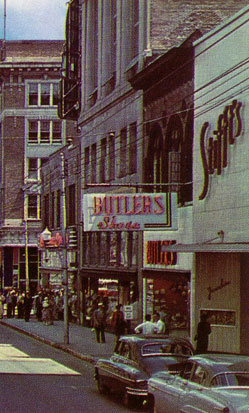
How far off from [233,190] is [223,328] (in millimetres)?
4918

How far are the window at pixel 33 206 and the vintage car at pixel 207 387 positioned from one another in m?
75.9

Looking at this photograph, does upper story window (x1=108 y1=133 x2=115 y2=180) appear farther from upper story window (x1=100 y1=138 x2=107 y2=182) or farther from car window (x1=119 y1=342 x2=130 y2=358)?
car window (x1=119 y1=342 x2=130 y2=358)

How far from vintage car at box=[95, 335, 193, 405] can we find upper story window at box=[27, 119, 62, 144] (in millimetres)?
71165

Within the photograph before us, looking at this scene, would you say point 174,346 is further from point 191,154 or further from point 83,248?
point 83,248

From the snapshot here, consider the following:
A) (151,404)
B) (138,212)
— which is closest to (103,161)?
(138,212)

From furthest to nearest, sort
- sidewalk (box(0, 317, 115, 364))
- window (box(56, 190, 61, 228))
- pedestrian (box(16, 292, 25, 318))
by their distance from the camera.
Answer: pedestrian (box(16, 292, 25, 318))
window (box(56, 190, 61, 228))
sidewalk (box(0, 317, 115, 364))

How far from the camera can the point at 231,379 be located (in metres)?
14.2

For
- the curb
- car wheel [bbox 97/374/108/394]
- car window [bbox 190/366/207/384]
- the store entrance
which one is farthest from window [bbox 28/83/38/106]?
car window [bbox 190/366/207/384]

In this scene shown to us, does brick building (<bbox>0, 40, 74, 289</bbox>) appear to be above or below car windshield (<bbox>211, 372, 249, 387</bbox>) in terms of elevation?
above

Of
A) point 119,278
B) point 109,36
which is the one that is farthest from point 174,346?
point 109,36

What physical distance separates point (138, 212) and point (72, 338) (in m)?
11.5

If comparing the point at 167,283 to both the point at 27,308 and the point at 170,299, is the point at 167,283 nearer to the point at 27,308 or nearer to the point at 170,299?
the point at 170,299

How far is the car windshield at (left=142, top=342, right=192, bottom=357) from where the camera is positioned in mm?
20703

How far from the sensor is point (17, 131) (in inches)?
3679
